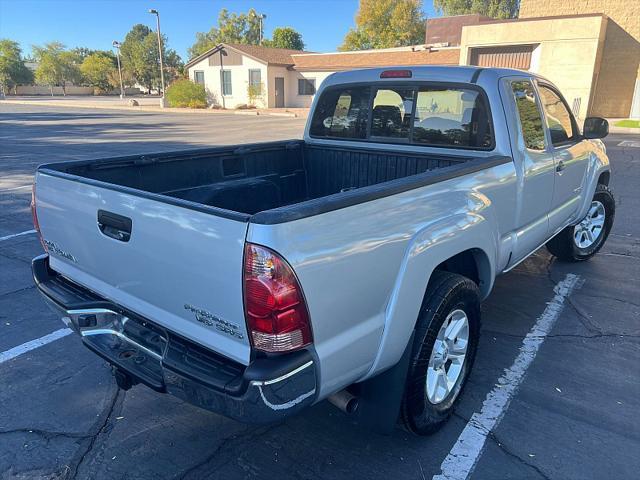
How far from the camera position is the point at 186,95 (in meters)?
40.2

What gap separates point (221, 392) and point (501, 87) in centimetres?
283

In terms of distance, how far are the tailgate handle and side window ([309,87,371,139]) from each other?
2453mm

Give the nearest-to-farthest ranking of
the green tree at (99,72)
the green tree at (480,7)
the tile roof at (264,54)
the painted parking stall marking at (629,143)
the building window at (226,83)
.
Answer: the painted parking stall marking at (629,143) < the tile roof at (264,54) < the building window at (226,83) < the green tree at (480,7) < the green tree at (99,72)

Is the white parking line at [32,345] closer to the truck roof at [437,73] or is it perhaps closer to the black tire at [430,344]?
the black tire at [430,344]

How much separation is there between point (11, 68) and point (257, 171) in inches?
3430

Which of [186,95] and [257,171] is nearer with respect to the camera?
[257,171]

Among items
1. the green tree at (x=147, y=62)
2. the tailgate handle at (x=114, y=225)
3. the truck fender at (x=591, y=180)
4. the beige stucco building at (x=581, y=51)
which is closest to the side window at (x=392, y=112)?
the truck fender at (x=591, y=180)

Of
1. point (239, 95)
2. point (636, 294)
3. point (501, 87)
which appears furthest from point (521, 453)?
point (239, 95)

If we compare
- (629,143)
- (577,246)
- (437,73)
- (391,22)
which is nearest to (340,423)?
(437,73)

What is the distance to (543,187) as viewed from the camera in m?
3.83

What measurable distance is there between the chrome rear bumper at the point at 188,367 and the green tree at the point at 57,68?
87.6m

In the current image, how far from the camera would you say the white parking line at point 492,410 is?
8.37 feet

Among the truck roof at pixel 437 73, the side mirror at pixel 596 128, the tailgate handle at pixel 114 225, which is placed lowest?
the tailgate handle at pixel 114 225

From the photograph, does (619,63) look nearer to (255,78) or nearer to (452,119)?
(255,78)
